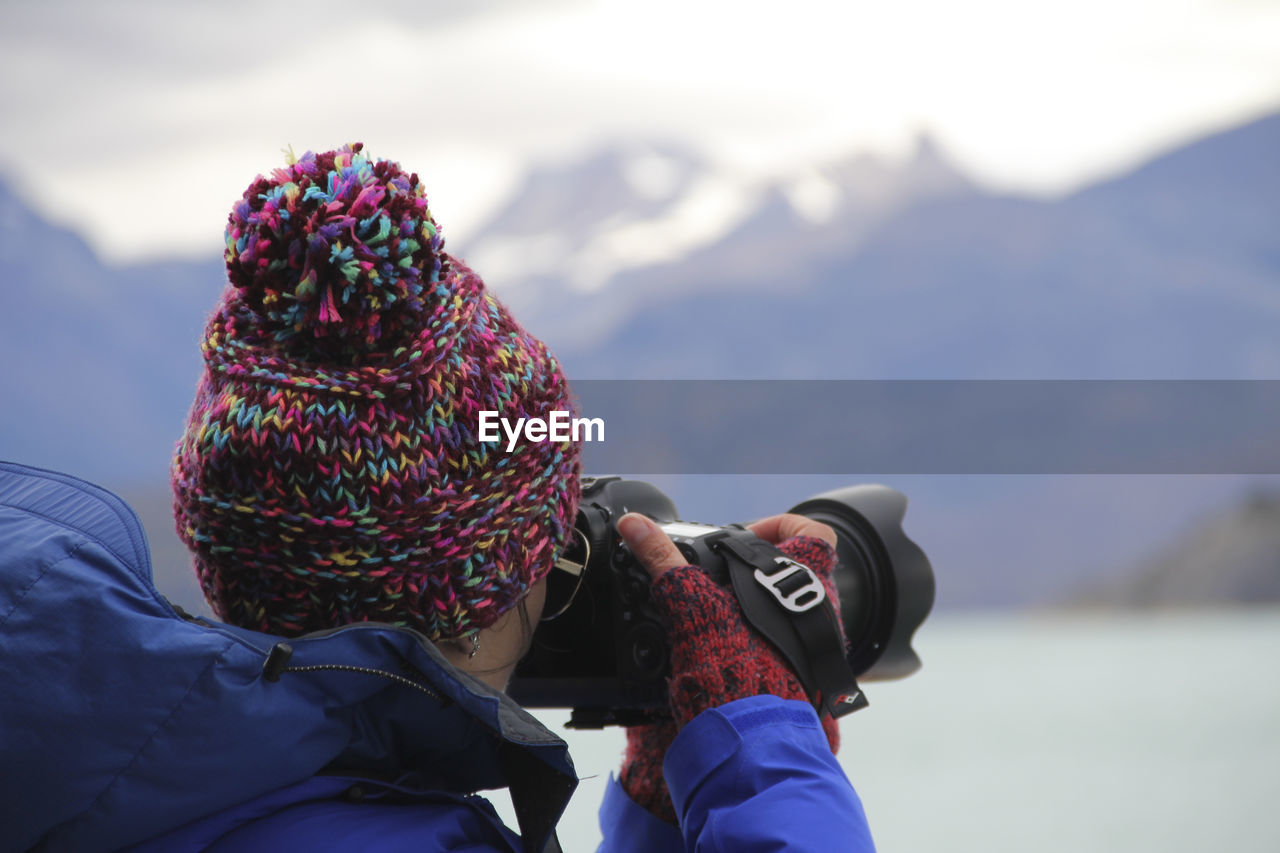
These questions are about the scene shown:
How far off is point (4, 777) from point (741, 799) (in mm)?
247

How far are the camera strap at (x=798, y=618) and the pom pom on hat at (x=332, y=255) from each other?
209 mm

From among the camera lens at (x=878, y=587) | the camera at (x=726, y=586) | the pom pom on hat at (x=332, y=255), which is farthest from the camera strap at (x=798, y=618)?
the pom pom on hat at (x=332, y=255)

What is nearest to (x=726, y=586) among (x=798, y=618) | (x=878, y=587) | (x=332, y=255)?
(x=798, y=618)

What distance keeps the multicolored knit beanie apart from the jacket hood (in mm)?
29

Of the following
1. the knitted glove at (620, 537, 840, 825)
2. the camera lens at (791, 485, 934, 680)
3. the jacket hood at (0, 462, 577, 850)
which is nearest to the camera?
the jacket hood at (0, 462, 577, 850)

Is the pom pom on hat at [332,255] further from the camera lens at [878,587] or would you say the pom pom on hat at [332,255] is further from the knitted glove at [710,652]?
the camera lens at [878,587]

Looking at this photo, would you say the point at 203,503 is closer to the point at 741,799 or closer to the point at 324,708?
the point at 324,708

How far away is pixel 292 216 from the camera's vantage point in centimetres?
38

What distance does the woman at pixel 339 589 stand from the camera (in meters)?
0.34

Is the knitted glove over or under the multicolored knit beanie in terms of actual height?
under

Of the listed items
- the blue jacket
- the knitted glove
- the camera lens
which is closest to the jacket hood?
the blue jacket

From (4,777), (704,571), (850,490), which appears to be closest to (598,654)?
(704,571)

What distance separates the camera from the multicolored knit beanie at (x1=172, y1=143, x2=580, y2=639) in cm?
38
